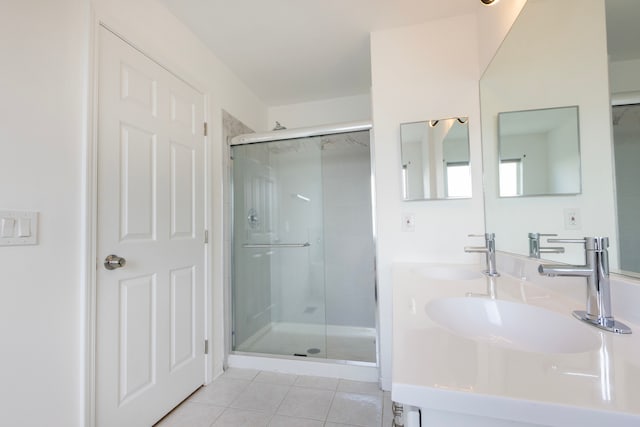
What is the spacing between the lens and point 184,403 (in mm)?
1672

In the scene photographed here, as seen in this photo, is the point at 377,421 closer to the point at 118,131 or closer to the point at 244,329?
Result: the point at 244,329

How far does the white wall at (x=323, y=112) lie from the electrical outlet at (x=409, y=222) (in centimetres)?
138

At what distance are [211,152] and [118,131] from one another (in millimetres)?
687

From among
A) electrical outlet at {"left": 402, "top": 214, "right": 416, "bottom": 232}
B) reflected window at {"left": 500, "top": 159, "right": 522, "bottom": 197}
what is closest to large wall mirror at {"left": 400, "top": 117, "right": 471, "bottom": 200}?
electrical outlet at {"left": 402, "top": 214, "right": 416, "bottom": 232}

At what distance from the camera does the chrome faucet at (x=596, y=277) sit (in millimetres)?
646

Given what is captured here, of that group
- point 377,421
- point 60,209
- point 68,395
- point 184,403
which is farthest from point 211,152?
point 377,421

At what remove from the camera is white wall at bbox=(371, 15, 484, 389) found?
1689 millimetres

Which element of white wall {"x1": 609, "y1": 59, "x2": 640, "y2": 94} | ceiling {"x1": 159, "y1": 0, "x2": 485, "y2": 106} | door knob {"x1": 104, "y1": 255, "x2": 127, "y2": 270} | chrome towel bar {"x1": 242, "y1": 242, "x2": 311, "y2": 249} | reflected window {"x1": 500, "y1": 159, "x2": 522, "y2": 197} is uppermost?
ceiling {"x1": 159, "y1": 0, "x2": 485, "y2": 106}

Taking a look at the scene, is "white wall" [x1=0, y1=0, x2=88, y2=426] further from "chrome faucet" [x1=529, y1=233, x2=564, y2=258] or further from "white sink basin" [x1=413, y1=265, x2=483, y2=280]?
"chrome faucet" [x1=529, y1=233, x2=564, y2=258]

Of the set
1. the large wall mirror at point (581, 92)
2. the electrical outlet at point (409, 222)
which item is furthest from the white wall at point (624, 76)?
the electrical outlet at point (409, 222)

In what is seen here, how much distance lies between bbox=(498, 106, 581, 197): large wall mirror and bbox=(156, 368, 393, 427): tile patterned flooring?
1405mm

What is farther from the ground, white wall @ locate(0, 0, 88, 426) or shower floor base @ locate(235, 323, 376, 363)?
white wall @ locate(0, 0, 88, 426)

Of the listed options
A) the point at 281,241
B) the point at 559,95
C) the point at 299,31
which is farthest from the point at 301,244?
the point at 559,95

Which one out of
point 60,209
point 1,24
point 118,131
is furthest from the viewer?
point 118,131
